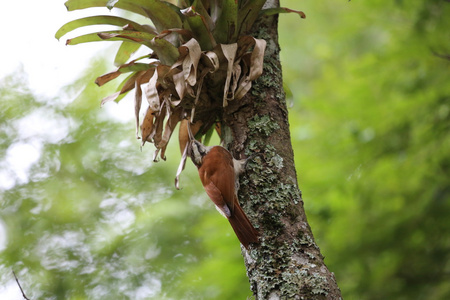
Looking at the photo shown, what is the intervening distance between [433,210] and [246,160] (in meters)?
1.70

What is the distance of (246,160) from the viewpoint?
185cm

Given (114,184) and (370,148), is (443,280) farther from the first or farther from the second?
(114,184)

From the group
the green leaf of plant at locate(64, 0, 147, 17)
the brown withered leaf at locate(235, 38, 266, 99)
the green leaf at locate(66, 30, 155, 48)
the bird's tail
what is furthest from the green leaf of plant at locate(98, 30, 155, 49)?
the bird's tail

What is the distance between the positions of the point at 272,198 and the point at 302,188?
164 cm

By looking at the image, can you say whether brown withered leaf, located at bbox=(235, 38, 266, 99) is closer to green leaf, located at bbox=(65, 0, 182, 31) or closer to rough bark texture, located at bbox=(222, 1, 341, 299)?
rough bark texture, located at bbox=(222, 1, 341, 299)

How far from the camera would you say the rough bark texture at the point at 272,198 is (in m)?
1.58

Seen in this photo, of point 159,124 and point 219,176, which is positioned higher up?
point 159,124

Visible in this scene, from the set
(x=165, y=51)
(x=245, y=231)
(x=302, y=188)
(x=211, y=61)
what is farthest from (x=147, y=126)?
(x=302, y=188)

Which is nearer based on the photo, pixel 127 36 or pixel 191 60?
pixel 191 60

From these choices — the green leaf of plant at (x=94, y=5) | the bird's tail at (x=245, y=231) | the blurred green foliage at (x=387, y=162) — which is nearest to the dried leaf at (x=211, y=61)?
the green leaf of plant at (x=94, y=5)

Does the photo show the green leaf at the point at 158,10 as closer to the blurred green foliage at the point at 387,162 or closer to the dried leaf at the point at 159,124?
the dried leaf at the point at 159,124

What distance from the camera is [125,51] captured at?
2.33 meters

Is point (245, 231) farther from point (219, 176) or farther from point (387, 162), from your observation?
point (387, 162)

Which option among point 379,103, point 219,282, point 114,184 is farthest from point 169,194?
point 379,103
